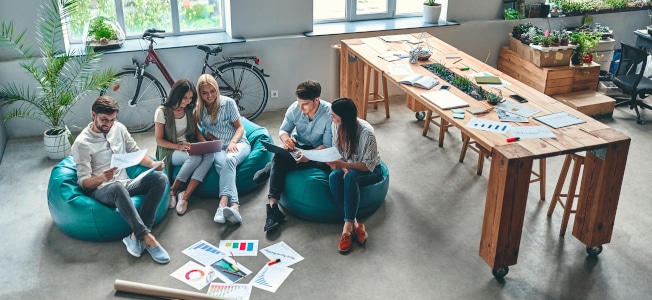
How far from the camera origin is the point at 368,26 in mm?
7504

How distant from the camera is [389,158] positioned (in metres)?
6.16

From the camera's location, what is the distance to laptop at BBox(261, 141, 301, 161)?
15.8 ft

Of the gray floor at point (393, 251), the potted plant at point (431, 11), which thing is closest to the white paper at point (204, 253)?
the gray floor at point (393, 251)

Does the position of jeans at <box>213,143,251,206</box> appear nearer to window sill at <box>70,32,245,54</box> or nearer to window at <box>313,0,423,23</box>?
window sill at <box>70,32,245,54</box>

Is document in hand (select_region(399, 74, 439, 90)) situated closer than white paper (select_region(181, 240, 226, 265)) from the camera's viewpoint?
No

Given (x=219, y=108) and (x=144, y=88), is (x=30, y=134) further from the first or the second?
(x=219, y=108)

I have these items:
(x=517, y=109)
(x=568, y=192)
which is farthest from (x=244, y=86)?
(x=568, y=192)

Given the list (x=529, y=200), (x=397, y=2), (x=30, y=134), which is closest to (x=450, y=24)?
(x=397, y=2)

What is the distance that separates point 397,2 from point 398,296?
4582 mm

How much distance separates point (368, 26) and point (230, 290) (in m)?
4.17

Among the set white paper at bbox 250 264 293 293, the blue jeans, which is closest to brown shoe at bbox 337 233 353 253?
the blue jeans

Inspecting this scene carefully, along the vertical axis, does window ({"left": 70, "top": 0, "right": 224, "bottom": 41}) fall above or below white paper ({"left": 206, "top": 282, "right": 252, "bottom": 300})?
above

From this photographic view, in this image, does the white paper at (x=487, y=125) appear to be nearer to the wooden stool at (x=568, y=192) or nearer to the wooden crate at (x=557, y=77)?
the wooden stool at (x=568, y=192)

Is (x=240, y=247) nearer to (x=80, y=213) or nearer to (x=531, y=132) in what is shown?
(x=80, y=213)
